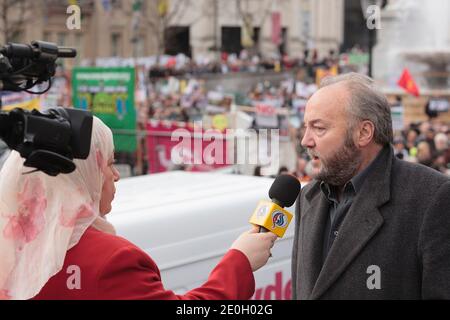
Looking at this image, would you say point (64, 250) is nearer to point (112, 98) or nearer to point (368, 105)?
point (368, 105)

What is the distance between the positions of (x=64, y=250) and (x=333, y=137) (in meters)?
1.13

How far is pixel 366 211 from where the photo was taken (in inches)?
118

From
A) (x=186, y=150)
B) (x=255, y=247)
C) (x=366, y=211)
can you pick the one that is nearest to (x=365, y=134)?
(x=366, y=211)

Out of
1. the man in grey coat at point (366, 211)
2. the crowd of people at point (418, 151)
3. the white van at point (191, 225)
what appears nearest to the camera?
the man in grey coat at point (366, 211)

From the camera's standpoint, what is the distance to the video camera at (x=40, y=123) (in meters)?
2.06

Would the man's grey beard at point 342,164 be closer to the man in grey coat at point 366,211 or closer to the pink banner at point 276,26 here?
the man in grey coat at point 366,211

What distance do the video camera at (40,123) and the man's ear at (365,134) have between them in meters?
1.17

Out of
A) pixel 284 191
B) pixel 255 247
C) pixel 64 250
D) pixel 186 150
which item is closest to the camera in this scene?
pixel 64 250

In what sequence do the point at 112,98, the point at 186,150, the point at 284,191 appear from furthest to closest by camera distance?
1. the point at 112,98
2. the point at 186,150
3. the point at 284,191

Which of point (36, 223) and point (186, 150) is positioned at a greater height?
point (36, 223)

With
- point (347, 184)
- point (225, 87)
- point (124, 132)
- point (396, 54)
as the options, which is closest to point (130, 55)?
point (225, 87)

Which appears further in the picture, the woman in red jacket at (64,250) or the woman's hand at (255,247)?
the woman's hand at (255,247)

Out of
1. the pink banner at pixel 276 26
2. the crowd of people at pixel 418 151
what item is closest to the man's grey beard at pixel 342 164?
the crowd of people at pixel 418 151

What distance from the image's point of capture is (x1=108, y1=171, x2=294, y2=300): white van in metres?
A: 4.29
